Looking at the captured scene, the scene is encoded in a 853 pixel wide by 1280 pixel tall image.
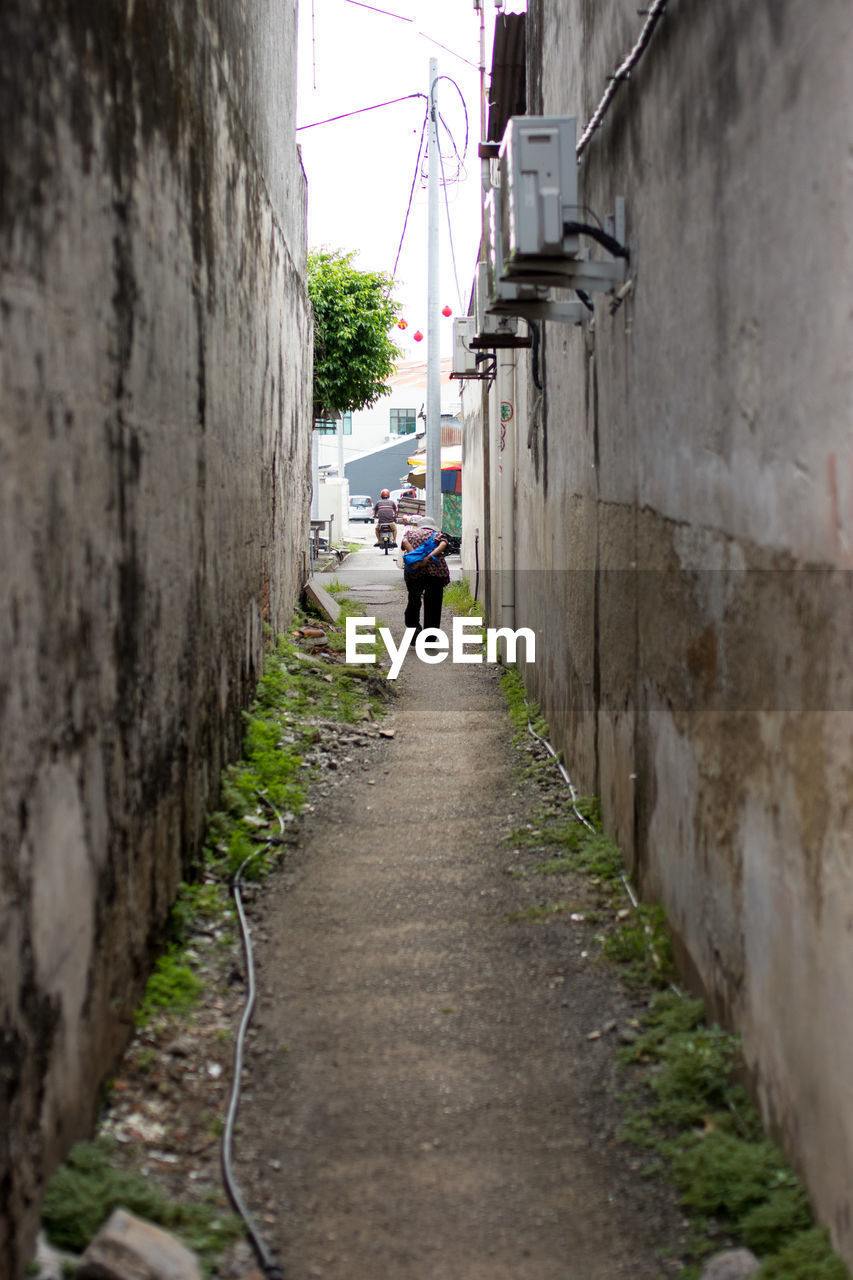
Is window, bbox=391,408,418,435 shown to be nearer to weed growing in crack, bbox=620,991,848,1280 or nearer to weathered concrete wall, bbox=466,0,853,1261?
weathered concrete wall, bbox=466,0,853,1261

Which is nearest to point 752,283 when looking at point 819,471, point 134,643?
point 819,471

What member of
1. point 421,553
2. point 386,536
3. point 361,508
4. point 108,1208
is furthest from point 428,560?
point 361,508

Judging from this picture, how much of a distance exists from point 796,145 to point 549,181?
2077mm

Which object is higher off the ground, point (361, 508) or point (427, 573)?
point (361, 508)

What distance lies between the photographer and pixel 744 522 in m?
3.37

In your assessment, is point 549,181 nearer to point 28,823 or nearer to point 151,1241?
point 28,823

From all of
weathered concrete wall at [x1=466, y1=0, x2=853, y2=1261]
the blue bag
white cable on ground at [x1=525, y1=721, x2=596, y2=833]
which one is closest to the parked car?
the blue bag

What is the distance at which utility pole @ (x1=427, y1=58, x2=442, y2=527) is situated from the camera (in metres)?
17.0

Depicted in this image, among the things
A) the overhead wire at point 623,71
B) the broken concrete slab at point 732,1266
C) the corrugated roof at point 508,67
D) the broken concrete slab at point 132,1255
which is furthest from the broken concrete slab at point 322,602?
the broken concrete slab at point 732,1266

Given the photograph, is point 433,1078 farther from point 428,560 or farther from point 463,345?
point 463,345

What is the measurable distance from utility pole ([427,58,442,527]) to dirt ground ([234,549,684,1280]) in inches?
437

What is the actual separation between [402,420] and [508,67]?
50418mm

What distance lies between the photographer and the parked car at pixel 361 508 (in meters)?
49.5

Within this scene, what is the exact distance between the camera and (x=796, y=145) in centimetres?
287
